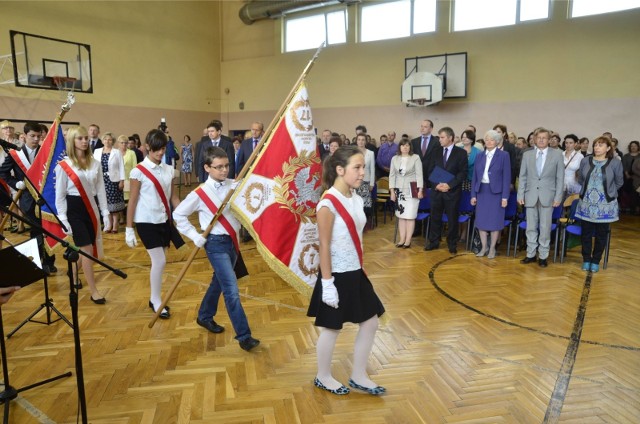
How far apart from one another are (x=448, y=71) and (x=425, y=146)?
6.33 metres

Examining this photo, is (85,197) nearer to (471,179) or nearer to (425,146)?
(425,146)

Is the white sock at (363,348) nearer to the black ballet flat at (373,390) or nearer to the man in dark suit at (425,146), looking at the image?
the black ballet flat at (373,390)

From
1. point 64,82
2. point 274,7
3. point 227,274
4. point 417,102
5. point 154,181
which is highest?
point 274,7

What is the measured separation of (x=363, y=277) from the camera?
2590 millimetres

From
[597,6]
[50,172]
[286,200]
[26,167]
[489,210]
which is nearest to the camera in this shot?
[286,200]

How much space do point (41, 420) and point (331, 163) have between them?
2110 mm

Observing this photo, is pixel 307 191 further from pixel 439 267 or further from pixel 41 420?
pixel 439 267

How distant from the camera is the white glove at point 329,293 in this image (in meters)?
2.42

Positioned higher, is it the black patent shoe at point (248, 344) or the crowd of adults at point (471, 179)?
the crowd of adults at point (471, 179)

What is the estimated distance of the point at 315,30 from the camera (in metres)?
14.7

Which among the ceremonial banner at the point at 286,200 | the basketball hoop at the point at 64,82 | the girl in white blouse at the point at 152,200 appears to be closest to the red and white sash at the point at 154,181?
the girl in white blouse at the point at 152,200

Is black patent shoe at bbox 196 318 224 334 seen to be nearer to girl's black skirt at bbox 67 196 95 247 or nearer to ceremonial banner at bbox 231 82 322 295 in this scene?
ceremonial banner at bbox 231 82 322 295

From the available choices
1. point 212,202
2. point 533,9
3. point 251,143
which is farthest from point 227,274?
point 533,9

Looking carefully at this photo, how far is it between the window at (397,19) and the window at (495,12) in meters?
0.76
